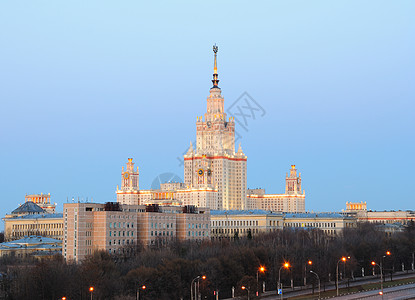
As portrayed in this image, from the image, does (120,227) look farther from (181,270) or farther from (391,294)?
(391,294)

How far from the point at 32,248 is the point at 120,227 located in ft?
78.6

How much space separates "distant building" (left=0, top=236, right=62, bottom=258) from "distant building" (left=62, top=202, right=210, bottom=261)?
917 centimetres

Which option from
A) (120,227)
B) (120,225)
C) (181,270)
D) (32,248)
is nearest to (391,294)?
(181,270)

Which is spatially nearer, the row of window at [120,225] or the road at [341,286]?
the road at [341,286]

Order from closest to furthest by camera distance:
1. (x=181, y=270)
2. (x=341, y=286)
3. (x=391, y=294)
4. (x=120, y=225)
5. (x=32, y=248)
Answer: (x=391, y=294)
(x=181, y=270)
(x=341, y=286)
(x=120, y=225)
(x=32, y=248)

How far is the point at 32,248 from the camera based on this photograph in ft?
561

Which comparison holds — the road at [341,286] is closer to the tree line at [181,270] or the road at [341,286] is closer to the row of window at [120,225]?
the tree line at [181,270]

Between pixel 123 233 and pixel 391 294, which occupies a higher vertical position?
pixel 123 233

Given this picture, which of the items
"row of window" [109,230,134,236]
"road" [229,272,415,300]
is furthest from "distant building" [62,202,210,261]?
"road" [229,272,415,300]

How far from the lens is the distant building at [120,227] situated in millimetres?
149875

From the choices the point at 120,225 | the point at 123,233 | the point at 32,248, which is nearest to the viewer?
the point at 120,225

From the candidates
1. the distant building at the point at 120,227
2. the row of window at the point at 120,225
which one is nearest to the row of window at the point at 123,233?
the distant building at the point at 120,227

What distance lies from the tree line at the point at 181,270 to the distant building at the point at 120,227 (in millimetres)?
4600

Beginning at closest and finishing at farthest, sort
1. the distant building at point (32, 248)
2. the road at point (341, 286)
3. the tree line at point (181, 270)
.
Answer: the tree line at point (181, 270)
the road at point (341, 286)
the distant building at point (32, 248)
